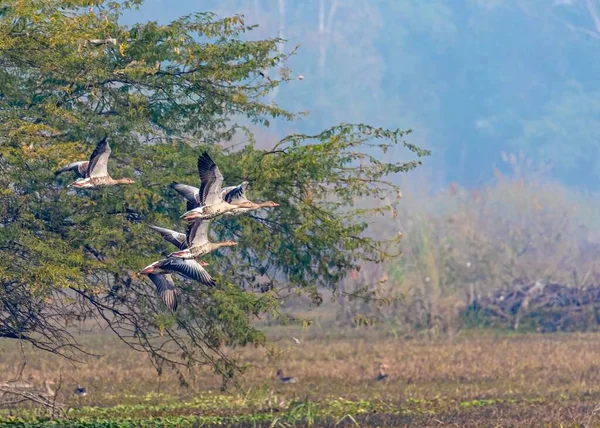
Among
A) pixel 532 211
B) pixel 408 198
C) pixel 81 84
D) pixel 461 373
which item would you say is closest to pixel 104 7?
pixel 81 84

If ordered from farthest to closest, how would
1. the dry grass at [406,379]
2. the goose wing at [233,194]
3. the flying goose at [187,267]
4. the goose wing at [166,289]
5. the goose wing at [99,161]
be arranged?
the dry grass at [406,379]
the goose wing at [166,289]
the goose wing at [99,161]
the flying goose at [187,267]
the goose wing at [233,194]

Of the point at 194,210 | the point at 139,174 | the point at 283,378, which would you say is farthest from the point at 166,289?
the point at 283,378

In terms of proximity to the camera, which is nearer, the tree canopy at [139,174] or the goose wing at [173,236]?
the goose wing at [173,236]

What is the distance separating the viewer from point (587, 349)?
1471 inches

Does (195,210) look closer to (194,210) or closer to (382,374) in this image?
(194,210)

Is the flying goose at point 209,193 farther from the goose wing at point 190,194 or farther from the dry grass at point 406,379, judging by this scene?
the dry grass at point 406,379

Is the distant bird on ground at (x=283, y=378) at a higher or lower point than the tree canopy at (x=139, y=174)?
lower

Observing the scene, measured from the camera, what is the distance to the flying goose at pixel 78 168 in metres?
14.1

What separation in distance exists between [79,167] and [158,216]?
7.04 feet

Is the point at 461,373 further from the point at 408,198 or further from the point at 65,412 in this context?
the point at 408,198

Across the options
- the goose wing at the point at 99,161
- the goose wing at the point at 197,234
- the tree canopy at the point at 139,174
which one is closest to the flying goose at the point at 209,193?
the goose wing at the point at 197,234

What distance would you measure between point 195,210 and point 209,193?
24cm

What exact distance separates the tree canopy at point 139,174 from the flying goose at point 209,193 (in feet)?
11.7

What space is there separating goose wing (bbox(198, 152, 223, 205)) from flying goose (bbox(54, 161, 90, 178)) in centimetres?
230
